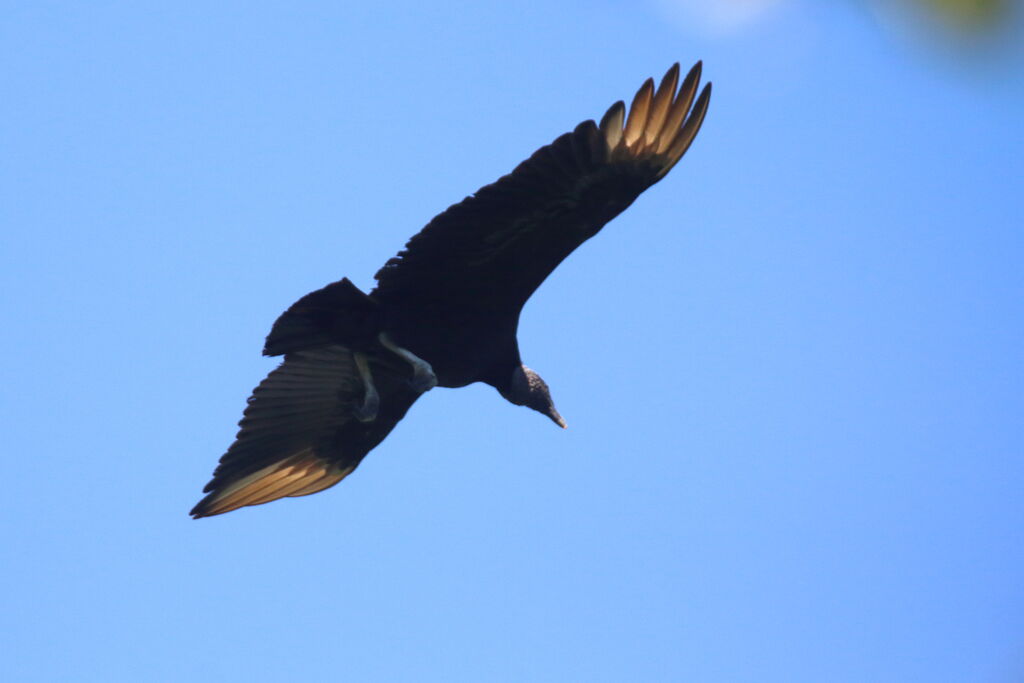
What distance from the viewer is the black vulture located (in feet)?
14.8

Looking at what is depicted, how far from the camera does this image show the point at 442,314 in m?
5.17

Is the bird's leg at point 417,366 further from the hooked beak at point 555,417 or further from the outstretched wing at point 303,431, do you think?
the hooked beak at point 555,417

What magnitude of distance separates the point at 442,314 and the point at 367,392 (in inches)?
24.0

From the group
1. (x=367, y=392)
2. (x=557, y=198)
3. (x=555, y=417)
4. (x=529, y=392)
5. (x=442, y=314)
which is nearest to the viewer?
(x=557, y=198)

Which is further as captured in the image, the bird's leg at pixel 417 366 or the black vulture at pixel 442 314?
the bird's leg at pixel 417 366

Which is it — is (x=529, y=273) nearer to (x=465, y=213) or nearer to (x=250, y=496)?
(x=465, y=213)

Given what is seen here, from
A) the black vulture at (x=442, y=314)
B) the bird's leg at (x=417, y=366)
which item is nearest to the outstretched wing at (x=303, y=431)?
the black vulture at (x=442, y=314)

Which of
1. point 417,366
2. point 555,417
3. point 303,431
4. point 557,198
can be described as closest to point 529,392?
point 555,417

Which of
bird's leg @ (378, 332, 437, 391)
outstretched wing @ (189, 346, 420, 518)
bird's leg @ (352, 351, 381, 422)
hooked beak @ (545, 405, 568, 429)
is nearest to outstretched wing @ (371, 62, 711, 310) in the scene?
bird's leg @ (378, 332, 437, 391)

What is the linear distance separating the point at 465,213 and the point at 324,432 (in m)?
1.83

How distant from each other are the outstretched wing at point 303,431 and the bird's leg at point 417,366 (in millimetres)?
303

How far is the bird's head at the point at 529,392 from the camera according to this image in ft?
18.7

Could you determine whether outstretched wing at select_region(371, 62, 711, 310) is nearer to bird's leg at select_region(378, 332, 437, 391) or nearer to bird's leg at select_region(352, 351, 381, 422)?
bird's leg at select_region(378, 332, 437, 391)

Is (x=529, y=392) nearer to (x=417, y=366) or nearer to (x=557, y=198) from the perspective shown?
(x=417, y=366)
